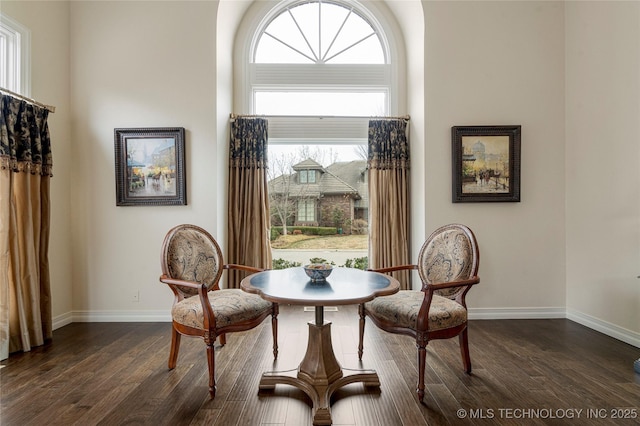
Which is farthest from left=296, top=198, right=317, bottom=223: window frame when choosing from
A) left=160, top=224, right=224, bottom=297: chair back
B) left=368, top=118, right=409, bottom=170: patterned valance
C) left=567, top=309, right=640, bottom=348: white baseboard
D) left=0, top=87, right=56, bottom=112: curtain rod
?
left=567, top=309, right=640, bottom=348: white baseboard

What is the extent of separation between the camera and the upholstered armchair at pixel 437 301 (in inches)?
81.3

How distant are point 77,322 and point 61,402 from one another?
179 centimetres

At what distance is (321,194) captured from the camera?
4.26m

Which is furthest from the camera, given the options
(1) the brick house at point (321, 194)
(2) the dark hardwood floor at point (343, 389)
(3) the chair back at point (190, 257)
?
(1) the brick house at point (321, 194)

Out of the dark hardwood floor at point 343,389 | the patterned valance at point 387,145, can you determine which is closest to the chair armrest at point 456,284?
the dark hardwood floor at point 343,389

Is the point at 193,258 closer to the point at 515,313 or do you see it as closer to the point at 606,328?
the point at 515,313

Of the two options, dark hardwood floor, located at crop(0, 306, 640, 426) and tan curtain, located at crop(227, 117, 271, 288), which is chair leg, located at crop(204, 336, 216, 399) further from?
tan curtain, located at crop(227, 117, 271, 288)

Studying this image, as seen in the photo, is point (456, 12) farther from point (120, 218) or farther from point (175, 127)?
point (120, 218)

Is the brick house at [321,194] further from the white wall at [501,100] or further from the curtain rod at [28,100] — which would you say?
the curtain rod at [28,100]

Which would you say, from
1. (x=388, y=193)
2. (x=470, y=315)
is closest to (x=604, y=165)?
(x=470, y=315)

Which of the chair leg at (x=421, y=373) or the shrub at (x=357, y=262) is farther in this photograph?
the shrub at (x=357, y=262)

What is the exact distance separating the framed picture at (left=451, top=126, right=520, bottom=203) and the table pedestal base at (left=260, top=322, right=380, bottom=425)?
7.01 ft

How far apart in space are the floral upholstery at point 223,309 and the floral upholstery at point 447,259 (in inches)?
50.3

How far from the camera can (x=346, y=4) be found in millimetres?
4184
